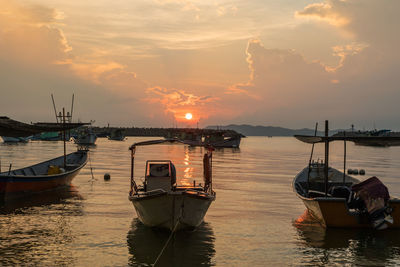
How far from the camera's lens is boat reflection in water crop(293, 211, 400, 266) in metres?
15.0

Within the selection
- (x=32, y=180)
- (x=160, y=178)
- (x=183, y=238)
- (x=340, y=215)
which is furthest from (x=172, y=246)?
(x=32, y=180)

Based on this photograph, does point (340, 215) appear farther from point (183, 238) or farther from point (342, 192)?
point (183, 238)

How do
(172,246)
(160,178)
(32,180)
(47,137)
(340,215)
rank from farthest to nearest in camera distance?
(47,137)
(32,180)
(160,178)
(340,215)
(172,246)

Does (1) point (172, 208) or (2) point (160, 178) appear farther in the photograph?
(2) point (160, 178)

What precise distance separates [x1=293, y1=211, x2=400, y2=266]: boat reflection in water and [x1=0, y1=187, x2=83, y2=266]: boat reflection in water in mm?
8819

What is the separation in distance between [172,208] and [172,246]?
1.41 metres

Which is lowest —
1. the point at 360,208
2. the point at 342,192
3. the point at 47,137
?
the point at 360,208

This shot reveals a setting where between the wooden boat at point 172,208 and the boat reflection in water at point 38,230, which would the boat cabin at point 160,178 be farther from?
the boat reflection in water at point 38,230

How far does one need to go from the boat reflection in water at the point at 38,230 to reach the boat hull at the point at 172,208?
3.19 meters

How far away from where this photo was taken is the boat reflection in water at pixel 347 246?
15.0 metres

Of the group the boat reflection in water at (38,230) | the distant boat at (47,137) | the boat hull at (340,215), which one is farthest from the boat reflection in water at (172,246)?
the distant boat at (47,137)

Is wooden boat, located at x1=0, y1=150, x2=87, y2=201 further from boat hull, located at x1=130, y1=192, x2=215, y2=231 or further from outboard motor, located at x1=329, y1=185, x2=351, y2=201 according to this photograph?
outboard motor, located at x1=329, y1=185, x2=351, y2=201

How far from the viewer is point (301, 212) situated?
23406 millimetres

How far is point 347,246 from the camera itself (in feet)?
55.0
